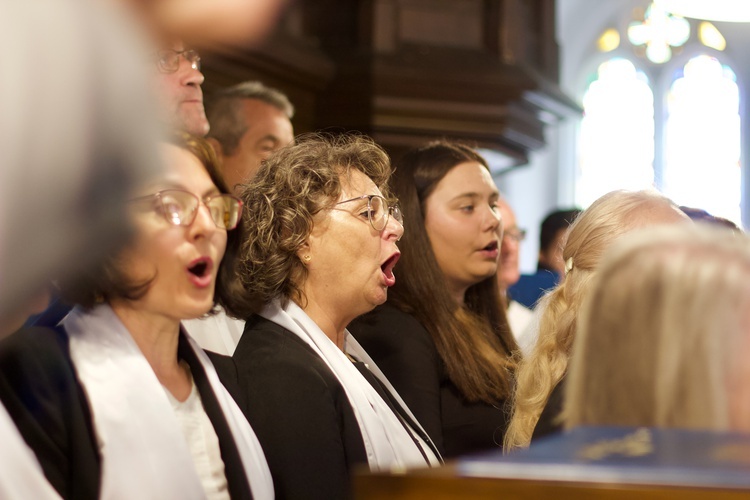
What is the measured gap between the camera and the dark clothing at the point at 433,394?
3416mm

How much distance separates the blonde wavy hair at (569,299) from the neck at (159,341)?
1.03m

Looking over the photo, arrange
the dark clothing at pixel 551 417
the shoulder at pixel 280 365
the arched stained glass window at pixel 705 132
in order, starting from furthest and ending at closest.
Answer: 1. the arched stained glass window at pixel 705 132
2. the shoulder at pixel 280 365
3. the dark clothing at pixel 551 417

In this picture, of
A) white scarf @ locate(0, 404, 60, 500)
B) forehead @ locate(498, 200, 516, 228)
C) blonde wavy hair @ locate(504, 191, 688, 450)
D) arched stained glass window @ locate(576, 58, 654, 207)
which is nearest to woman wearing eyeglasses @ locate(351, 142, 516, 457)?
blonde wavy hair @ locate(504, 191, 688, 450)

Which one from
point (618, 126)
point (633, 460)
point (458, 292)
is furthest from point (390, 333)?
point (618, 126)

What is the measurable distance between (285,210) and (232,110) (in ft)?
4.67

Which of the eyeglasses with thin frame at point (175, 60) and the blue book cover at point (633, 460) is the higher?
the eyeglasses with thin frame at point (175, 60)

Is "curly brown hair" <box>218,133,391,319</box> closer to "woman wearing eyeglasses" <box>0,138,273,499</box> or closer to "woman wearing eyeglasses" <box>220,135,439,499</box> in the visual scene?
"woman wearing eyeglasses" <box>220,135,439,499</box>

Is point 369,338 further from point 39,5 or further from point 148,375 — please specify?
point 39,5

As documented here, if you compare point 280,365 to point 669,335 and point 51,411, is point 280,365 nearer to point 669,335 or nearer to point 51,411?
point 51,411

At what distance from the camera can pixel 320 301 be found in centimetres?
309

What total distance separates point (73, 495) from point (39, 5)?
46.1 inches

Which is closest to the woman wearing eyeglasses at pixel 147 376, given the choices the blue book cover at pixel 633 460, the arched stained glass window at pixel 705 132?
the blue book cover at pixel 633 460

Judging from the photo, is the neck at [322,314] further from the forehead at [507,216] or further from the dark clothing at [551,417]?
the forehead at [507,216]

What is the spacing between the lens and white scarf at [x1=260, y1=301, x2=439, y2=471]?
2771 millimetres
